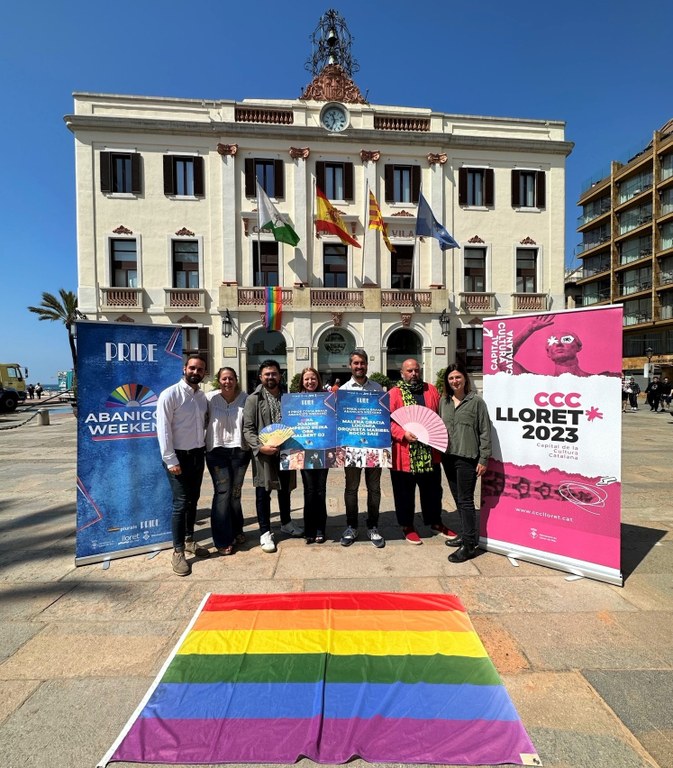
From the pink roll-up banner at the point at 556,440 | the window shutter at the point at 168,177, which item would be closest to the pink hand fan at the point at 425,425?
the pink roll-up banner at the point at 556,440

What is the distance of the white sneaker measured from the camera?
188 inches

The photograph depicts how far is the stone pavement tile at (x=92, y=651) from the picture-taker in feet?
8.23

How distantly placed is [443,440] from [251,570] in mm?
2257

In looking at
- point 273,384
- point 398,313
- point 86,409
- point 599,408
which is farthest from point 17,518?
point 398,313

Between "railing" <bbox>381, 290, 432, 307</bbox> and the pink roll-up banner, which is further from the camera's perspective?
"railing" <bbox>381, 290, 432, 307</bbox>

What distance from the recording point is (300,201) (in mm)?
19906

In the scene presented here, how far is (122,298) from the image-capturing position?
63.0 feet

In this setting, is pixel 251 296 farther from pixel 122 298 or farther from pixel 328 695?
pixel 328 695

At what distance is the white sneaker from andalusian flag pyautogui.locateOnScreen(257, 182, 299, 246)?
1533cm

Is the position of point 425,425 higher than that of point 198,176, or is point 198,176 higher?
point 198,176

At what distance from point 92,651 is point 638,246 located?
49.1m

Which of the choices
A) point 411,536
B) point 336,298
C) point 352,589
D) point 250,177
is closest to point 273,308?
point 336,298

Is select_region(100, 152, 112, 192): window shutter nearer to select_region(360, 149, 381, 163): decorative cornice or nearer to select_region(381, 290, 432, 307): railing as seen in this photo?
select_region(360, 149, 381, 163): decorative cornice

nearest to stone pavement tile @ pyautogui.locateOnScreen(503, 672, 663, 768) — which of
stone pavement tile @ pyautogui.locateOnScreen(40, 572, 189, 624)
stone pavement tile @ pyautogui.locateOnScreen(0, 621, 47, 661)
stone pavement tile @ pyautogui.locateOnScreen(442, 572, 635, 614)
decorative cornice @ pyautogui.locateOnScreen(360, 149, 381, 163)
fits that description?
stone pavement tile @ pyautogui.locateOnScreen(442, 572, 635, 614)
